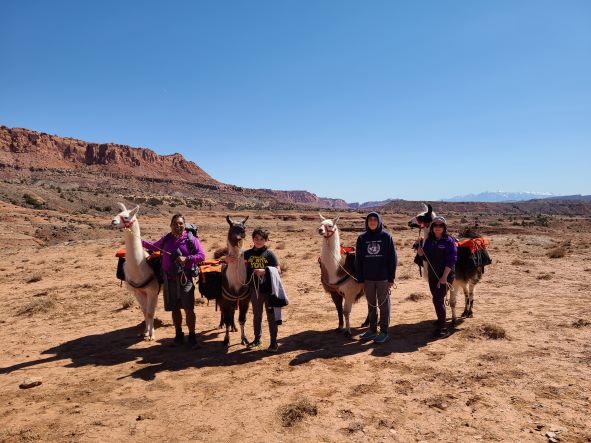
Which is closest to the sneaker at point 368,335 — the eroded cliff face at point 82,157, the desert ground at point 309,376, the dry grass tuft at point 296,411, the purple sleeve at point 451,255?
the desert ground at point 309,376

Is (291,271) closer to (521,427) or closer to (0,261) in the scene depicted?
(521,427)

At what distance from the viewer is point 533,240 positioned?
2225cm

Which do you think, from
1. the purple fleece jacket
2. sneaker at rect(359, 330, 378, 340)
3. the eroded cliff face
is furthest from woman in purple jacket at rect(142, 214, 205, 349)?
the eroded cliff face

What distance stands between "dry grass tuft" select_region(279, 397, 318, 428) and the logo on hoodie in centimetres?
273

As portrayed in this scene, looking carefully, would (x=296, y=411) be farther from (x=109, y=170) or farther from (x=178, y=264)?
(x=109, y=170)

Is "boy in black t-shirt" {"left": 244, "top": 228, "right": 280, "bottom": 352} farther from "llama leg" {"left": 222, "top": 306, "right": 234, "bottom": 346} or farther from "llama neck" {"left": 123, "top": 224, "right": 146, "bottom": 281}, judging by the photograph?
"llama neck" {"left": 123, "top": 224, "right": 146, "bottom": 281}

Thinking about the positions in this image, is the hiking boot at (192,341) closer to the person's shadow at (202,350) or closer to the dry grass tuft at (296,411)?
the person's shadow at (202,350)

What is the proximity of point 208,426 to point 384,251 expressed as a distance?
12.2 feet

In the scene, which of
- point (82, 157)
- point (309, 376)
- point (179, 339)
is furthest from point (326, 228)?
point (82, 157)

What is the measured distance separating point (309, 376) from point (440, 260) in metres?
3.09

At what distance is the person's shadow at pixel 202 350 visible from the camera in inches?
231

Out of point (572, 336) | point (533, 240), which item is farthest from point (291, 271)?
point (533, 240)

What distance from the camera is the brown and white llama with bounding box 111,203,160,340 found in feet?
20.4

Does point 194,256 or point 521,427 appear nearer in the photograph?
point 521,427
